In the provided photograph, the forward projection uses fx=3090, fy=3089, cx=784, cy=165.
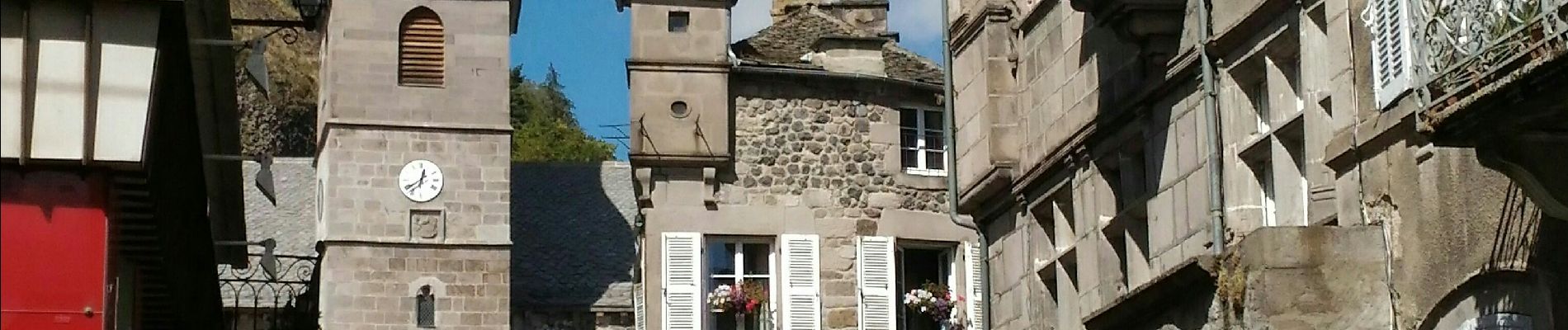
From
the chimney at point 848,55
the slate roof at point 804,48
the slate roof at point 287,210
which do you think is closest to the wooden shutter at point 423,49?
the slate roof at point 287,210

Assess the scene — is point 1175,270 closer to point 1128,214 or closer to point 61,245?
point 1128,214

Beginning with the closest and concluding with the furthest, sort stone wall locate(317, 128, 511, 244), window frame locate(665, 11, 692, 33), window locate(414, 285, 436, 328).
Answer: window frame locate(665, 11, 692, 33) → window locate(414, 285, 436, 328) → stone wall locate(317, 128, 511, 244)

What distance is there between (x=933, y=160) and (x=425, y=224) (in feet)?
21.1

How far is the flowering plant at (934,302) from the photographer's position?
34625mm

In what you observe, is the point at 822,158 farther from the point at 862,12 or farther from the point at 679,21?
the point at 862,12

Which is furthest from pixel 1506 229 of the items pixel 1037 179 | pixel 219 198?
pixel 219 198

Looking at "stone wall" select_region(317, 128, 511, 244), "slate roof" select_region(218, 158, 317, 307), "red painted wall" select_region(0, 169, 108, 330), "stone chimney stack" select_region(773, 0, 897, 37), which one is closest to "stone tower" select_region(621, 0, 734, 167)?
"stone chimney stack" select_region(773, 0, 897, 37)

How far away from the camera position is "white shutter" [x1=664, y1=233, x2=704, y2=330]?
109 feet

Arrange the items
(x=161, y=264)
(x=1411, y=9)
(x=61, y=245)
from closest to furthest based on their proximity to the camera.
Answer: (x=61, y=245) → (x=1411, y=9) → (x=161, y=264)

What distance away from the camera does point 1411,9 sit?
13.8m

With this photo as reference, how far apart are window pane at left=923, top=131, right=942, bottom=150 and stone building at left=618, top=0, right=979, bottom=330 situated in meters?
0.01

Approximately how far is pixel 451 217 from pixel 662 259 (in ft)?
17.4

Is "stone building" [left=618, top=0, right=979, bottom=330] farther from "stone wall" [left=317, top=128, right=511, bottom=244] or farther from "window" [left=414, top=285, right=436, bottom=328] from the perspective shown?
"window" [left=414, top=285, right=436, bottom=328]

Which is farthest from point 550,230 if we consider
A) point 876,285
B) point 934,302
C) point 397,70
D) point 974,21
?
point 974,21
